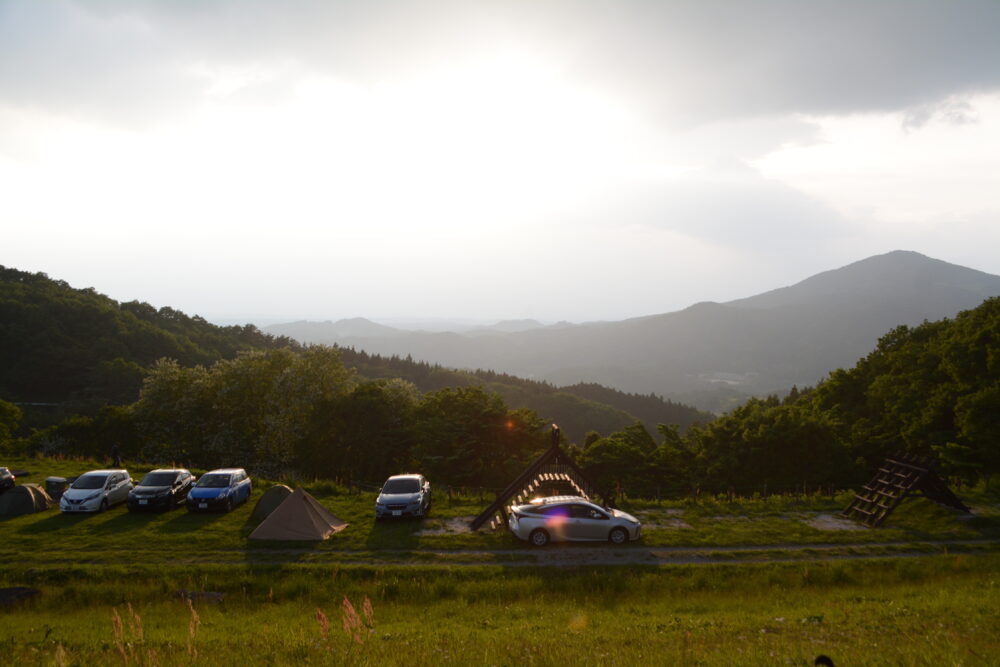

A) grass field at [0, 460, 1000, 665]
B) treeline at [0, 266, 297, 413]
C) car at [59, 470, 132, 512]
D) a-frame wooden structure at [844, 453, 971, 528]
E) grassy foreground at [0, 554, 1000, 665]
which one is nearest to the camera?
grassy foreground at [0, 554, 1000, 665]

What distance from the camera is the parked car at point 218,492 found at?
76.0 feet

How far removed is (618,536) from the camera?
19484mm

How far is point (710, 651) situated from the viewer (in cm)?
881

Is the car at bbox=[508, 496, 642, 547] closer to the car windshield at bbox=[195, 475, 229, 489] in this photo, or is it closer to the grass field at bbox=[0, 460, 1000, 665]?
the grass field at bbox=[0, 460, 1000, 665]

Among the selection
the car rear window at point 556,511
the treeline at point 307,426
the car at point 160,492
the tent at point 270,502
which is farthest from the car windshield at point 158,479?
the treeline at point 307,426

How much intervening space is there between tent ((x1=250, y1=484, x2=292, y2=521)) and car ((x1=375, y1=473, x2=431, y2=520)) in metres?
3.98

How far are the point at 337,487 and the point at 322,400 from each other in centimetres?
2217

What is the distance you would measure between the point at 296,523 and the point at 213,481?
22.4ft

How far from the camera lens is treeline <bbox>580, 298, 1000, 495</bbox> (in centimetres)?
2866

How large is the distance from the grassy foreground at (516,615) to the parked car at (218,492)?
20.5ft

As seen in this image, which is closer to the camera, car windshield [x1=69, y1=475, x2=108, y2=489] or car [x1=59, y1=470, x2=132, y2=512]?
car [x1=59, y1=470, x2=132, y2=512]

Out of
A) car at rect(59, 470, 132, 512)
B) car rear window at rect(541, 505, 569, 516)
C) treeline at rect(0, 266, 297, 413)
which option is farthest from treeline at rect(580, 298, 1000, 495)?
treeline at rect(0, 266, 297, 413)

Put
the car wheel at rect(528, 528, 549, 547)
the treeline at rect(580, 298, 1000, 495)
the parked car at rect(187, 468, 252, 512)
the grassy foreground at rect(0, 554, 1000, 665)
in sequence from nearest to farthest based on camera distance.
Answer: the grassy foreground at rect(0, 554, 1000, 665)
the car wheel at rect(528, 528, 549, 547)
the parked car at rect(187, 468, 252, 512)
the treeline at rect(580, 298, 1000, 495)

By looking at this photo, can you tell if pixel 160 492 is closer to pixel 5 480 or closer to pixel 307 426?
pixel 5 480
